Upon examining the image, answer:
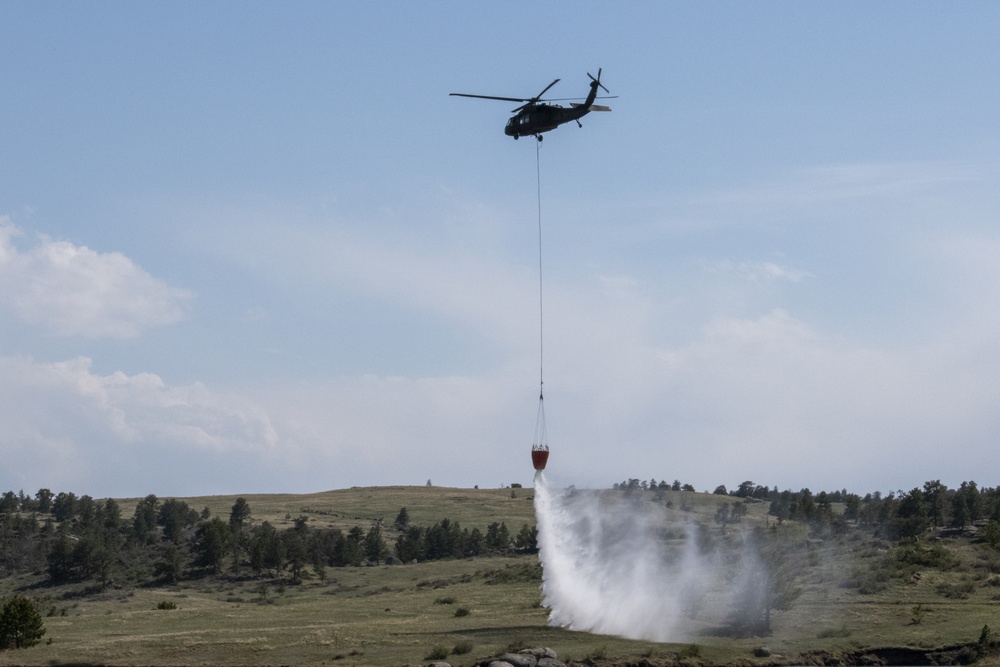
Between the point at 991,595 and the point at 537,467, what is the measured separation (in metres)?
32.4

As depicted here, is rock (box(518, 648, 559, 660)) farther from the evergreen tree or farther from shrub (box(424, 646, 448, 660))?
the evergreen tree

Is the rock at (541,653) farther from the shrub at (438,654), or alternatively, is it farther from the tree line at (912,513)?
the tree line at (912,513)

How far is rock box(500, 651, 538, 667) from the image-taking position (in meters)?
57.1

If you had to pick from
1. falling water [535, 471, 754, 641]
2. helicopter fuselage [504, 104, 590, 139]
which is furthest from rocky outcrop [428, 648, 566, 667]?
helicopter fuselage [504, 104, 590, 139]

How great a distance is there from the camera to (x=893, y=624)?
6875 cm

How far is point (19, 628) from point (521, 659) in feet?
91.1

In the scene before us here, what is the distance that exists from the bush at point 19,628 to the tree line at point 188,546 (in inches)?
1903

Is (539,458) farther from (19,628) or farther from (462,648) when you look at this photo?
(19,628)

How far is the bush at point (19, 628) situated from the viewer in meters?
64.8

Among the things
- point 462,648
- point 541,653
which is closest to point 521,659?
point 541,653

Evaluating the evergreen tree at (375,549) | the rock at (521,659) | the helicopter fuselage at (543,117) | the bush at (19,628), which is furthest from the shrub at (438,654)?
the evergreen tree at (375,549)

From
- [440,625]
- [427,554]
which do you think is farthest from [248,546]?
[440,625]

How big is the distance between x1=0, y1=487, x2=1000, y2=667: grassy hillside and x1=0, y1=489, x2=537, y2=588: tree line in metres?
3.56

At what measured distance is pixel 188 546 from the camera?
436ft
